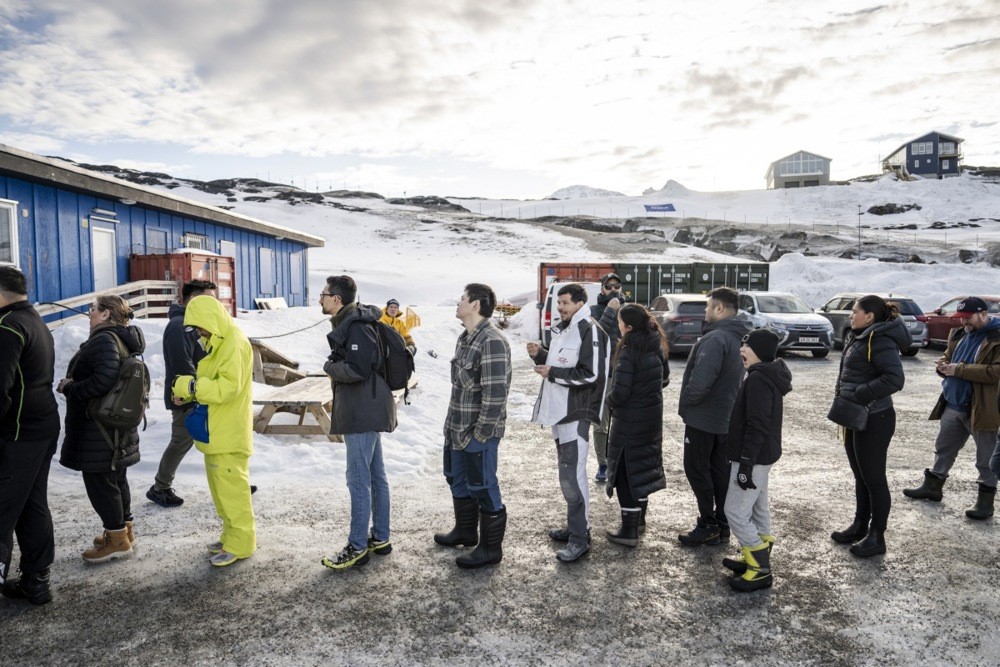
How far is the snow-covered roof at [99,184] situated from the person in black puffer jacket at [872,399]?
11818 millimetres

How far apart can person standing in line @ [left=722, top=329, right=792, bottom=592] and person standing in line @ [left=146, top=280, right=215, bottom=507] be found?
13.4ft

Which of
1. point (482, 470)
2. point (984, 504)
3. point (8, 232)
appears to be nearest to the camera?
point (482, 470)

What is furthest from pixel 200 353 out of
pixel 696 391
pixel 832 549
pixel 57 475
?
pixel 832 549

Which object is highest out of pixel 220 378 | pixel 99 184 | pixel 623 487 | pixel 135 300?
pixel 99 184

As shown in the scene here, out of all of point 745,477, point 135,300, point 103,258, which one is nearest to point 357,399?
point 745,477

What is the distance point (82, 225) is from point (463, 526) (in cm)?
1150

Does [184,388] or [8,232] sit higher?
[8,232]

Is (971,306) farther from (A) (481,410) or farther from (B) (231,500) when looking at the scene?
(B) (231,500)

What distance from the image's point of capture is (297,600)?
12.0 feet

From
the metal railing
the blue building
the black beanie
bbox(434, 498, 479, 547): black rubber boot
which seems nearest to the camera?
the black beanie

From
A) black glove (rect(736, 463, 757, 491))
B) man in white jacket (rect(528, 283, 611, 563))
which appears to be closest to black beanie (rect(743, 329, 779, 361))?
black glove (rect(736, 463, 757, 491))

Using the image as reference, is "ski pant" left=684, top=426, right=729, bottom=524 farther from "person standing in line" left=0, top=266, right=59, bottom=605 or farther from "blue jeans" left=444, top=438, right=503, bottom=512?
"person standing in line" left=0, top=266, right=59, bottom=605

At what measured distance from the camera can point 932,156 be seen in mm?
88812

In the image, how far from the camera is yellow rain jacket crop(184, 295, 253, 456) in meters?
4.00
